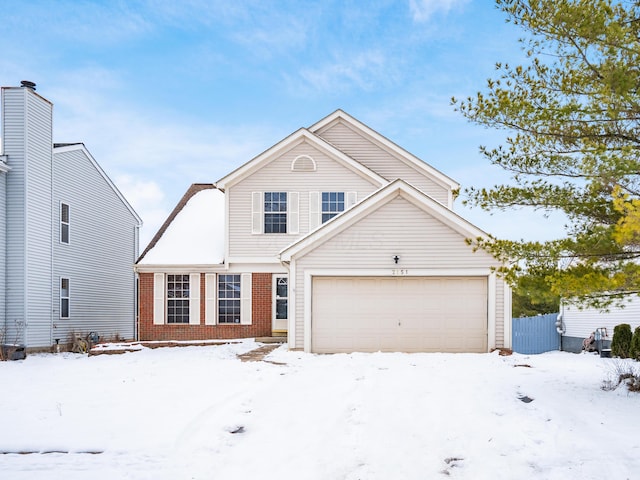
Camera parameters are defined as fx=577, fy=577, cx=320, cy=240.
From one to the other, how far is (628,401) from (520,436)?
280cm

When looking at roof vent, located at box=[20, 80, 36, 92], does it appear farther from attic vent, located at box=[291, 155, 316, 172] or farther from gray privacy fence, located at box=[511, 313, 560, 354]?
gray privacy fence, located at box=[511, 313, 560, 354]

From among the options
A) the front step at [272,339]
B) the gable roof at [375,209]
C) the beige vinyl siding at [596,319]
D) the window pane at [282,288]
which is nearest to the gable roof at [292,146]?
the window pane at [282,288]

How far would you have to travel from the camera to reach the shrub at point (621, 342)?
675 inches

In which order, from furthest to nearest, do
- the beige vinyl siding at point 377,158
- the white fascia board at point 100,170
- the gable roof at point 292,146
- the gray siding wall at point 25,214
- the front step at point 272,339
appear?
1. the white fascia board at point 100,170
2. the beige vinyl siding at point 377,158
3. the gable roof at point 292,146
4. the front step at point 272,339
5. the gray siding wall at point 25,214

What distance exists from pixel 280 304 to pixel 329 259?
16.0ft

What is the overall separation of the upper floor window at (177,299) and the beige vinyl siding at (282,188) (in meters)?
2.19

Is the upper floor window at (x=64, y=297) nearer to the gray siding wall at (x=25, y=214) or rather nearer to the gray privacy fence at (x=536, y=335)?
the gray siding wall at (x=25, y=214)

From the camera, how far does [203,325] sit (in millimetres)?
20828

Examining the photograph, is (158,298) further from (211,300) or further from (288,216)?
(288,216)

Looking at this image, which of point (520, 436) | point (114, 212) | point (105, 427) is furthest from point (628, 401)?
point (114, 212)

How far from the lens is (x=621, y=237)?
823cm

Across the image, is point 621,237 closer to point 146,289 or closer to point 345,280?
point 345,280

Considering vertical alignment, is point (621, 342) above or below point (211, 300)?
below

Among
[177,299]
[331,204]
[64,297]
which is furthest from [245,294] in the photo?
[64,297]
